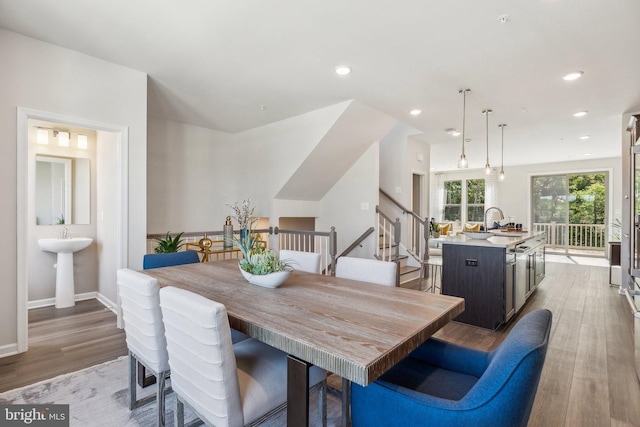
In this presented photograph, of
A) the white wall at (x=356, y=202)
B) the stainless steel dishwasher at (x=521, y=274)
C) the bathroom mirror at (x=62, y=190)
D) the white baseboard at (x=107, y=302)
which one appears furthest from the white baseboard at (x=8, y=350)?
the stainless steel dishwasher at (x=521, y=274)

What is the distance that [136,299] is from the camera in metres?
1.65

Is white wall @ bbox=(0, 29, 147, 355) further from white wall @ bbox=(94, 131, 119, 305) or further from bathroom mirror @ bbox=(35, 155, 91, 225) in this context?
bathroom mirror @ bbox=(35, 155, 91, 225)

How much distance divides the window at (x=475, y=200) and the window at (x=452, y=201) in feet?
0.95

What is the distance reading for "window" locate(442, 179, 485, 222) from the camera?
10656 millimetres

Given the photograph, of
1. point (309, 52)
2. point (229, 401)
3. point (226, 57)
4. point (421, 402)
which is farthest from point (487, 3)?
point (229, 401)

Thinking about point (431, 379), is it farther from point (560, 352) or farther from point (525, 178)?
point (525, 178)

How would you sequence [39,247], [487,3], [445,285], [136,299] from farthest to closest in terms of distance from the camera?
[39,247] → [445,285] → [487,3] → [136,299]

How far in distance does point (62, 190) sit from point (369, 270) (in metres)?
4.34

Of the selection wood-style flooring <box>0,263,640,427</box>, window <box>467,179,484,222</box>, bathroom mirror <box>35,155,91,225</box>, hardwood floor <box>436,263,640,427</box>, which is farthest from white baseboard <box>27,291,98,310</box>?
window <box>467,179,484,222</box>

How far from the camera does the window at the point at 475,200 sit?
34.8ft

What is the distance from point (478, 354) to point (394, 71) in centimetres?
285

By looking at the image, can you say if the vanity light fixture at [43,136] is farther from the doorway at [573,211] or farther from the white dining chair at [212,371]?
the doorway at [573,211]

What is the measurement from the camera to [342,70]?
333 cm

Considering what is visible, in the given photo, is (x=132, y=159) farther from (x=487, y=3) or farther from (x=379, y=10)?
(x=487, y=3)
